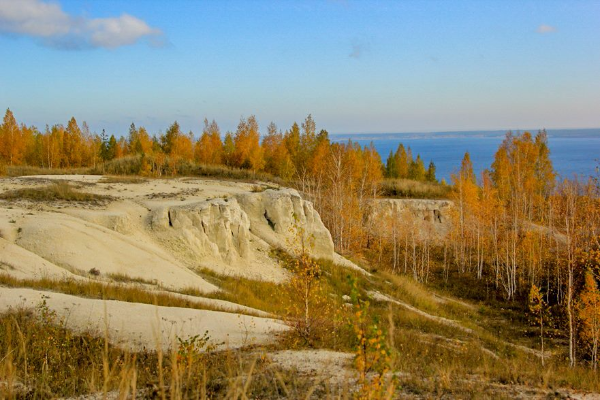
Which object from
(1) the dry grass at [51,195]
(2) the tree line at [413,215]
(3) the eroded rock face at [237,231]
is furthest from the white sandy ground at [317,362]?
(2) the tree line at [413,215]

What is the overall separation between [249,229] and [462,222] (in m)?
29.5

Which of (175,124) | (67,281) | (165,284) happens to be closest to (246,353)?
(67,281)

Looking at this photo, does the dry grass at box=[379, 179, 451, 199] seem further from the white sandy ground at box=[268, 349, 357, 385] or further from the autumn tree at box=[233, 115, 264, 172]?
the white sandy ground at box=[268, 349, 357, 385]

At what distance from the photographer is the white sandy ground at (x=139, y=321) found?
10.4 meters

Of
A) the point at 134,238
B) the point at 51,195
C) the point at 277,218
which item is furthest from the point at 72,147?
the point at 134,238

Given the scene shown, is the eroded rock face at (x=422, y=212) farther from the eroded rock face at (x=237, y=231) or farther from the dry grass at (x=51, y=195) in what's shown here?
the dry grass at (x=51, y=195)

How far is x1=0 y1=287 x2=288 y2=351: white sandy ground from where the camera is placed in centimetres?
1043

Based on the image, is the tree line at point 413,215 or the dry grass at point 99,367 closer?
the dry grass at point 99,367

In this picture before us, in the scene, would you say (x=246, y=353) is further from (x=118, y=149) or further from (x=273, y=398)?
(x=118, y=149)

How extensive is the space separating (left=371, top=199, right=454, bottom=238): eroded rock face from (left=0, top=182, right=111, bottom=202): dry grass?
36.2 meters

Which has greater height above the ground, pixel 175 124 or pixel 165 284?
pixel 175 124

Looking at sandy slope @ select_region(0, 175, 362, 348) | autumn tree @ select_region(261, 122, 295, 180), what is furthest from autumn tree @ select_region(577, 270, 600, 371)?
autumn tree @ select_region(261, 122, 295, 180)

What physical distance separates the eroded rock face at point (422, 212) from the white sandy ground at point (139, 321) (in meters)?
43.4

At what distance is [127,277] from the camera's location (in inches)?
679
